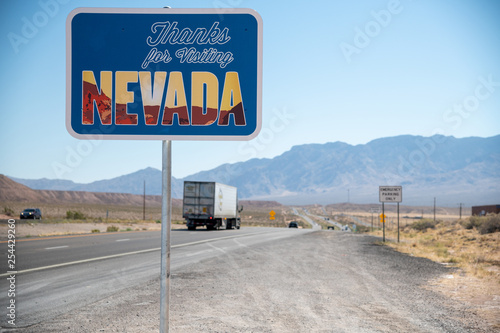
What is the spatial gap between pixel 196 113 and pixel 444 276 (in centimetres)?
1147

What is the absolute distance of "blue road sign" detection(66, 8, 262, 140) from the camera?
300cm

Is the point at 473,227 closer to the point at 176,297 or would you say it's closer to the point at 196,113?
the point at 176,297

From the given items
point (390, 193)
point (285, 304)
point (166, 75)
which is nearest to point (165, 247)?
point (166, 75)

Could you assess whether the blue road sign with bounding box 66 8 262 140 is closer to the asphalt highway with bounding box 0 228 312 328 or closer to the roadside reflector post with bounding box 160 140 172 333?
the roadside reflector post with bounding box 160 140 172 333

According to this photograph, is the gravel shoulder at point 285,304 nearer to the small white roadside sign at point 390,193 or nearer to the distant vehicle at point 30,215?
the small white roadside sign at point 390,193

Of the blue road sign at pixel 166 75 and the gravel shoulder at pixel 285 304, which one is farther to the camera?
the gravel shoulder at pixel 285 304

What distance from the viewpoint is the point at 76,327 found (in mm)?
6387

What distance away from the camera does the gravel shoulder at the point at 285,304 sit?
653 cm

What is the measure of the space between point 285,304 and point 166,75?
20.1ft

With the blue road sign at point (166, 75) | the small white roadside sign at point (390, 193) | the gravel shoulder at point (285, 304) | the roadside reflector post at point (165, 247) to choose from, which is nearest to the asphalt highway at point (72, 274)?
the gravel shoulder at point (285, 304)

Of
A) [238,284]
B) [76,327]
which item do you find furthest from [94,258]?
[76,327]

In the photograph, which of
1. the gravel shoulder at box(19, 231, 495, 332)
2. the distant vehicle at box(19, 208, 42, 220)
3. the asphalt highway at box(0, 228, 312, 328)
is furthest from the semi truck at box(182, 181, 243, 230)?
the gravel shoulder at box(19, 231, 495, 332)

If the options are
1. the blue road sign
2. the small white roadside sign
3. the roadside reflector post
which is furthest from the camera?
the small white roadside sign

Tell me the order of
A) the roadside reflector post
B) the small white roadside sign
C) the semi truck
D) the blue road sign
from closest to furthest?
the roadside reflector post, the blue road sign, the small white roadside sign, the semi truck
